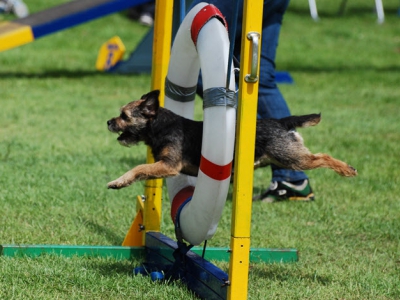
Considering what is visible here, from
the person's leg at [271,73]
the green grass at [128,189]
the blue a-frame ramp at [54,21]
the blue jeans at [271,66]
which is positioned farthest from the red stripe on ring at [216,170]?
the blue a-frame ramp at [54,21]

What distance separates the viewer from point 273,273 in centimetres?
391

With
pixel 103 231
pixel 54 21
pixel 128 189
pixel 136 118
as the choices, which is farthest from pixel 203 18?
pixel 54 21

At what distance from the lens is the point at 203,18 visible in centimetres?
330

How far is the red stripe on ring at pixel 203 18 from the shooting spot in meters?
3.29

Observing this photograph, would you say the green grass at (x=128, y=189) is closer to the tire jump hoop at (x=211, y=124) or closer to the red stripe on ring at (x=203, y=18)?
the tire jump hoop at (x=211, y=124)

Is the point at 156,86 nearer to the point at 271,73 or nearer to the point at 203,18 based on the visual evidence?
the point at 203,18

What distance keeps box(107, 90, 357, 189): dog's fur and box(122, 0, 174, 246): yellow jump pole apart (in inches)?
13.4

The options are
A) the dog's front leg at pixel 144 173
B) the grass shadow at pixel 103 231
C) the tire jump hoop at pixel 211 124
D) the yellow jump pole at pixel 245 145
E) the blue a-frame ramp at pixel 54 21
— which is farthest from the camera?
the blue a-frame ramp at pixel 54 21

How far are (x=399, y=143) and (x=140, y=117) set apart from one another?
438cm

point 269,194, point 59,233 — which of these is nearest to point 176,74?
point 59,233

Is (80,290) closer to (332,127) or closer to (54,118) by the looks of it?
(54,118)

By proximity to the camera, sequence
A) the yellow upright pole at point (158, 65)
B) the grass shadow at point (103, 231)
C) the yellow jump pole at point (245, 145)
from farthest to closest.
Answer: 1. the grass shadow at point (103, 231)
2. the yellow upright pole at point (158, 65)
3. the yellow jump pole at point (245, 145)

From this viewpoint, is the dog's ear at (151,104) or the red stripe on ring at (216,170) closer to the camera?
the red stripe on ring at (216,170)

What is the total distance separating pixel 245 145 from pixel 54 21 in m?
7.18
